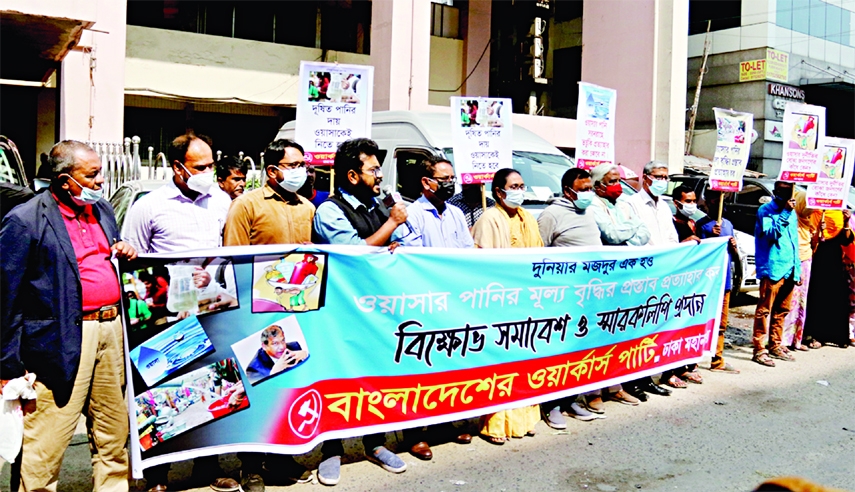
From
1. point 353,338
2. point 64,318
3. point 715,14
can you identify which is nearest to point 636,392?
point 353,338

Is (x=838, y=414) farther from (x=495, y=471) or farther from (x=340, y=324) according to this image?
(x=340, y=324)

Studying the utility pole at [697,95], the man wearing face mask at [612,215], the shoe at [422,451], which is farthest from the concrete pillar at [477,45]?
the shoe at [422,451]

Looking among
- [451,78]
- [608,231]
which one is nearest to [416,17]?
[451,78]

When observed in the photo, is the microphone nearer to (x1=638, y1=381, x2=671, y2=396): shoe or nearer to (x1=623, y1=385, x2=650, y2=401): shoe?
(x1=623, y1=385, x2=650, y2=401): shoe

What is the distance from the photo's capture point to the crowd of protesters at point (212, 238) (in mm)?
3529

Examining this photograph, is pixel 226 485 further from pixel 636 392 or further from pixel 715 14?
pixel 715 14

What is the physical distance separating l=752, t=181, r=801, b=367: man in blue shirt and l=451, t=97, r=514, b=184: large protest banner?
3222 millimetres

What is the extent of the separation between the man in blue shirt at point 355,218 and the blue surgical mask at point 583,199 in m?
1.91

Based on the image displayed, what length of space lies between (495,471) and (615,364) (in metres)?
1.76

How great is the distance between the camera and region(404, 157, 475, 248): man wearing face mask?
5.31m

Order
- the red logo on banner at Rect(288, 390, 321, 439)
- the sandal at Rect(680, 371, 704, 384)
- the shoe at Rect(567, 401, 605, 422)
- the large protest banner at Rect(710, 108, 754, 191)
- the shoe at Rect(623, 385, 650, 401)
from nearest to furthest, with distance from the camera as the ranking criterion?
the red logo on banner at Rect(288, 390, 321, 439) < the shoe at Rect(567, 401, 605, 422) < the shoe at Rect(623, 385, 650, 401) < the sandal at Rect(680, 371, 704, 384) < the large protest banner at Rect(710, 108, 754, 191)

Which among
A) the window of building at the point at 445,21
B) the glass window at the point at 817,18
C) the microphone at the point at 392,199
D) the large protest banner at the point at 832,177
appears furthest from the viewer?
the glass window at the point at 817,18

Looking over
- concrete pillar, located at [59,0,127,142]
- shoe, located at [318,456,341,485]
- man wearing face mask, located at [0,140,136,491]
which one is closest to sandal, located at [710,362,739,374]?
shoe, located at [318,456,341,485]

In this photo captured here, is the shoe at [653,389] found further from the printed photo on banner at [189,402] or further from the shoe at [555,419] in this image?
the printed photo on banner at [189,402]
